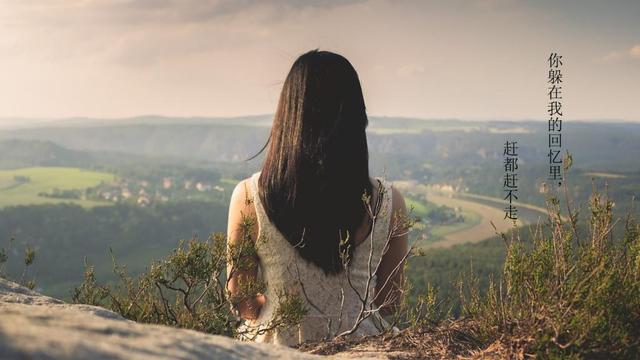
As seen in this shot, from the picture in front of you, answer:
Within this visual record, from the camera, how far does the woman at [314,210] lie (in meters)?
2.58

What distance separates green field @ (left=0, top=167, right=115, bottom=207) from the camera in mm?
89425

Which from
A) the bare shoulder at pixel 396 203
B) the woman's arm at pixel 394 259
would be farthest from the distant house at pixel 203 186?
the bare shoulder at pixel 396 203

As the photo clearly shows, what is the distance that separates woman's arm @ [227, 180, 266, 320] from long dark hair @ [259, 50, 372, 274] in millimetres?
111

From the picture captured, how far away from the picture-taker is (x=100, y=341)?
116 cm

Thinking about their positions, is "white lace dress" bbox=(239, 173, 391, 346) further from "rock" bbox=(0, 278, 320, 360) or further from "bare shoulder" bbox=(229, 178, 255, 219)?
"rock" bbox=(0, 278, 320, 360)

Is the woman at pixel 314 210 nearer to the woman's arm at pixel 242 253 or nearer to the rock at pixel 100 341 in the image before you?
the woman's arm at pixel 242 253

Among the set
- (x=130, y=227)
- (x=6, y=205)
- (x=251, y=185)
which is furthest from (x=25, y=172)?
(x=251, y=185)

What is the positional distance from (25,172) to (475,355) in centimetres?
13740

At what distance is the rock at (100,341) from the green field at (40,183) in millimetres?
92751

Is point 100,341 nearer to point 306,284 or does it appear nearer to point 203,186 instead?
point 306,284

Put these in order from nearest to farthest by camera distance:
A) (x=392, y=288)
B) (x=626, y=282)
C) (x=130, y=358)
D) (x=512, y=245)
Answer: (x=130, y=358) < (x=626, y=282) < (x=512, y=245) < (x=392, y=288)

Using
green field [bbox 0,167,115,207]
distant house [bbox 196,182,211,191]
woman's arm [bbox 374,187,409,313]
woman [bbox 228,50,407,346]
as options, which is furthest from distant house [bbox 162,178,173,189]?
woman [bbox 228,50,407,346]

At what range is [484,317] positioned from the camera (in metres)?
2.18

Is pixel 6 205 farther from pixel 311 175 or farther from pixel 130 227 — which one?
pixel 311 175
